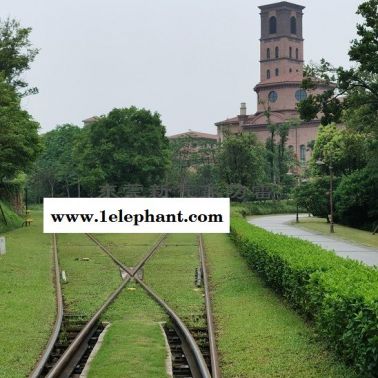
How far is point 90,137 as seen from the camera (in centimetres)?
7269

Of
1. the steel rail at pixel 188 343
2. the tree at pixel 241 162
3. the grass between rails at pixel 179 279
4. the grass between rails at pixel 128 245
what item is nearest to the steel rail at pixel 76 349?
the steel rail at pixel 188 343

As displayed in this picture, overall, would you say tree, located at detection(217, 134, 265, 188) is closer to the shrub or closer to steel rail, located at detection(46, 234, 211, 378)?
the shrub

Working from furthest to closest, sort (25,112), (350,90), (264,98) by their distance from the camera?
(264,98), (25,112), (350,90)

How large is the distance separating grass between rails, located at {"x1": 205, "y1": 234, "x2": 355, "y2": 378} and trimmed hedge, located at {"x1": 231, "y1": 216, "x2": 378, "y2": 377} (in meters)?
0.27

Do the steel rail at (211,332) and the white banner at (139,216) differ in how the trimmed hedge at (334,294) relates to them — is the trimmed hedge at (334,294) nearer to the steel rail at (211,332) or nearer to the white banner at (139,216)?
the steel rail at (211,332)

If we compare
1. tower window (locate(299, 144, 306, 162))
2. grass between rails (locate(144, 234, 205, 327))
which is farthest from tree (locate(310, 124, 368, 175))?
tower window (locate(299, 144, 306, 162))

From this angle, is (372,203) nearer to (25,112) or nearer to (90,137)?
(25,112)

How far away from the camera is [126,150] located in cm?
7106

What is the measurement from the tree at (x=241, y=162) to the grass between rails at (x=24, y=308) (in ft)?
183

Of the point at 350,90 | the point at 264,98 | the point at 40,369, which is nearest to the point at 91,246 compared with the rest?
the point at 350,90

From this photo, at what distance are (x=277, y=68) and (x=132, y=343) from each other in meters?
123

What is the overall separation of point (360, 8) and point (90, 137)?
43.6 metres

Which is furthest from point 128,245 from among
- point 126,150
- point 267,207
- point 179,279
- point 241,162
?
point 267,207

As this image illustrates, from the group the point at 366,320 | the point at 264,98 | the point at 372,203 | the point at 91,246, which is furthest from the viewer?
the point at 264,98
